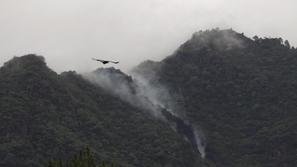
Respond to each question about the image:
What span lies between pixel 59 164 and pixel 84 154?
2.35 meters

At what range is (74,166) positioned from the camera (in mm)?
100625

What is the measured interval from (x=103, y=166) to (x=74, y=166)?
8.49ft

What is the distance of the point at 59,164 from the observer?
101062 millimetres

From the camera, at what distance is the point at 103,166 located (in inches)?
3994

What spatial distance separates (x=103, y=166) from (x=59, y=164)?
3.80m

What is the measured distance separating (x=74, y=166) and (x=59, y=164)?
140cm

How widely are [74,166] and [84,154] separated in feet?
5.27

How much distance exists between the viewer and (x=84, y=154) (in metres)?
102
